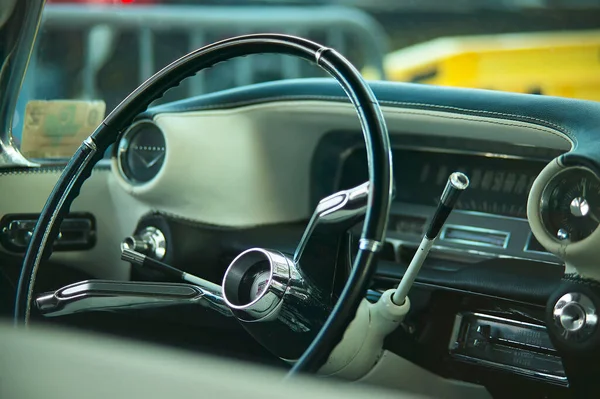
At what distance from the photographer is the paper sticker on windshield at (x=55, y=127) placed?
6.14ft

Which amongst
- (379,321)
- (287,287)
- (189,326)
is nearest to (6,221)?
(189,326)

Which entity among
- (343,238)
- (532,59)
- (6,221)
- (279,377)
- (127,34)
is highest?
(532,59)

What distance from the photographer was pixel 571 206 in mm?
1392

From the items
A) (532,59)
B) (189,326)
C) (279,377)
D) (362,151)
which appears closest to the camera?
(279,377)

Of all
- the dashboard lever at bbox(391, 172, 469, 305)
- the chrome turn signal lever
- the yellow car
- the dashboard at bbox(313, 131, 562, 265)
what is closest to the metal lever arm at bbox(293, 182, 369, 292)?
the chrome turn signal lever

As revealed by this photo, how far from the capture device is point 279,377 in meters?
0.80

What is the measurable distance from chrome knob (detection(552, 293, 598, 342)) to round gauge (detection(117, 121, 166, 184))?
1.01 m

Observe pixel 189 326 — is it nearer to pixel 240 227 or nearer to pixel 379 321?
pixel 240 227

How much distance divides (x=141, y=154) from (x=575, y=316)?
3.63 ft

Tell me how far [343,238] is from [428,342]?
1.43ft

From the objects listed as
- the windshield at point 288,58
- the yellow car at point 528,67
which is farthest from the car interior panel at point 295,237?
the yellow car at point 528,67

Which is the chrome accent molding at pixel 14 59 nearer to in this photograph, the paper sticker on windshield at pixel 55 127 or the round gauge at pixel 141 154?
the paper sticker on windshield at pixel 55 127

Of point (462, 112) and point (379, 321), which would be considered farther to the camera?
point (462, 112)

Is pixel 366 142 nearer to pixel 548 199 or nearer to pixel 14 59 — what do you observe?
pixel 548 199
